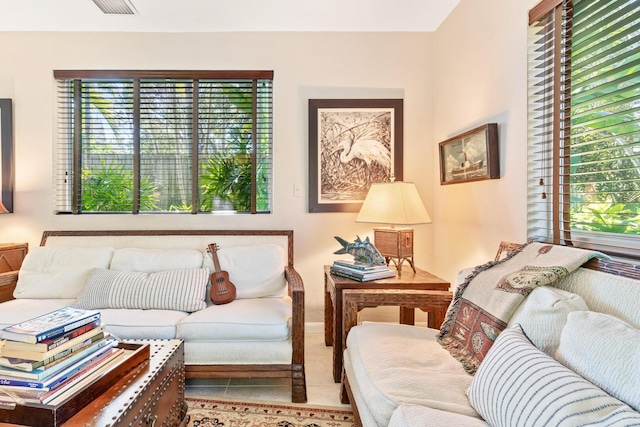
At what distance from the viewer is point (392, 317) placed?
115 inches

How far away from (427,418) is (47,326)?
122 cm

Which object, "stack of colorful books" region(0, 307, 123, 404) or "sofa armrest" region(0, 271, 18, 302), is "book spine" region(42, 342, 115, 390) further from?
"sofa armrest" region(0, 271, 18, 302)

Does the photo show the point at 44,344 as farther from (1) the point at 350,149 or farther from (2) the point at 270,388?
(1) the point at 350,149

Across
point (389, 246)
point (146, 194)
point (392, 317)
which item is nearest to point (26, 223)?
point (146, 194)

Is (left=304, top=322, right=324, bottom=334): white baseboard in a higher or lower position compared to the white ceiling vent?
lower

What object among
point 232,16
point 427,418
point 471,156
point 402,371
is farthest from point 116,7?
point 427,418

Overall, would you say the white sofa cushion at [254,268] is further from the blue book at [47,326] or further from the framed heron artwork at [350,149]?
the blue book at [47,326]

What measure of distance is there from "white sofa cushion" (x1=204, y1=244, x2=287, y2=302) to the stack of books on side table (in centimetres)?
44

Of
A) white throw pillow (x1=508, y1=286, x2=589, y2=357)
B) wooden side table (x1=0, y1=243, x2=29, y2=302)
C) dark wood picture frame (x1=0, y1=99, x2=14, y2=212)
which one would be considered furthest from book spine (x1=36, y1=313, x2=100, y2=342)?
dark wood picture frame (x1=0, y1=99, x2=14, y2=212)

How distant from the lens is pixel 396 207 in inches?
91.4

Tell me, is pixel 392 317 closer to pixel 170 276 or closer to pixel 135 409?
pixel 170 276

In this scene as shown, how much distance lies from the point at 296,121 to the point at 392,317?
1.83m

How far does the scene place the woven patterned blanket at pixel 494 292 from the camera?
1.29 m

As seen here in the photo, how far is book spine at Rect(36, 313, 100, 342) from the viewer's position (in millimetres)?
1079
